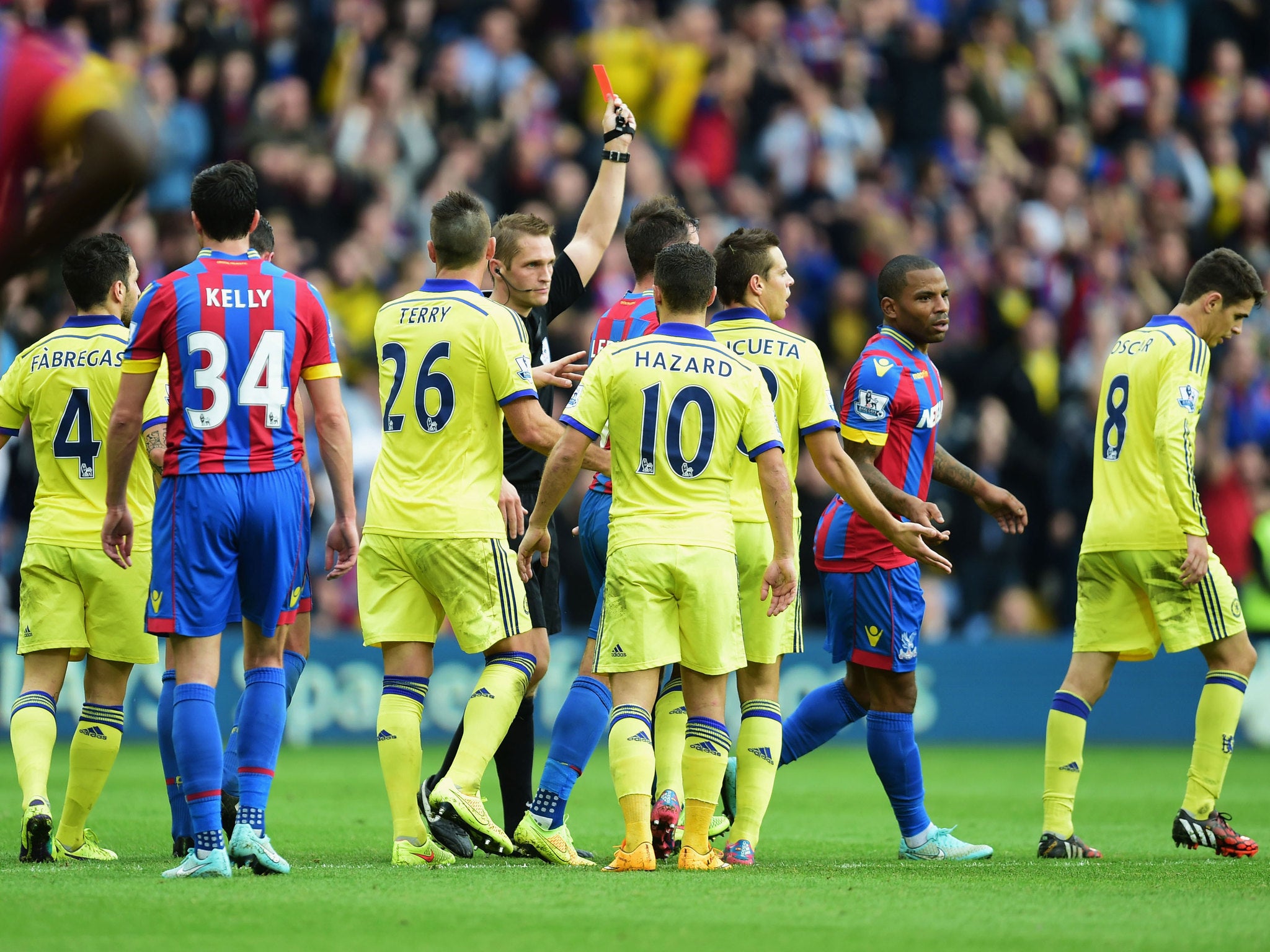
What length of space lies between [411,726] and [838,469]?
208 cm

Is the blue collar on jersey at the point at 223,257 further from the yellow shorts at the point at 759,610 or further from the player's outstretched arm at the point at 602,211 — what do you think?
the yellow shorts at the point at 759,610

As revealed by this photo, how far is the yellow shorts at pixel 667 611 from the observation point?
679cm

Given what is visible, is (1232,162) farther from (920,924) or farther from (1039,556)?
(920,924)

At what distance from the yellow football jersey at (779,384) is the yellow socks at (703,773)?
996 millimetres

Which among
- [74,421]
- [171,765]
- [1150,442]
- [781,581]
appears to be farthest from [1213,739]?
[74,421]

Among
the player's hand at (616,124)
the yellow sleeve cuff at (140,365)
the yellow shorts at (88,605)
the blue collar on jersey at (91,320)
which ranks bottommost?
the yellow shorts at (88,605)

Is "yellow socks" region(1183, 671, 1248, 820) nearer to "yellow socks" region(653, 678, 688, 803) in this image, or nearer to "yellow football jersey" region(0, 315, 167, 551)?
"yellow socks" region(653, 678, 688, 803)

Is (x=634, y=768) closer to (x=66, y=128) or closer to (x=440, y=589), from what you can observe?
(x=440, y=589)

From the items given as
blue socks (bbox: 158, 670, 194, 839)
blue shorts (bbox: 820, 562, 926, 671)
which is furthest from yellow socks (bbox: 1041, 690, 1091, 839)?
blue socks (bbox: 158, 670, 194, 839)

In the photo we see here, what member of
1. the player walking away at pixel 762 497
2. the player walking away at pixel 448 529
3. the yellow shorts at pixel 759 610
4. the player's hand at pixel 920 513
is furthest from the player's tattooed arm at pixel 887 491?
the player walking away at pixel 448 529

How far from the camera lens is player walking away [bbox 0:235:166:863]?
7.46 m

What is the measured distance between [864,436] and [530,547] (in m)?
1.69

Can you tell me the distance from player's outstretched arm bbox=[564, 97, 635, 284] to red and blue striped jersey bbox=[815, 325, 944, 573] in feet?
4.63

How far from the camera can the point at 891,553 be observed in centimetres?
788
